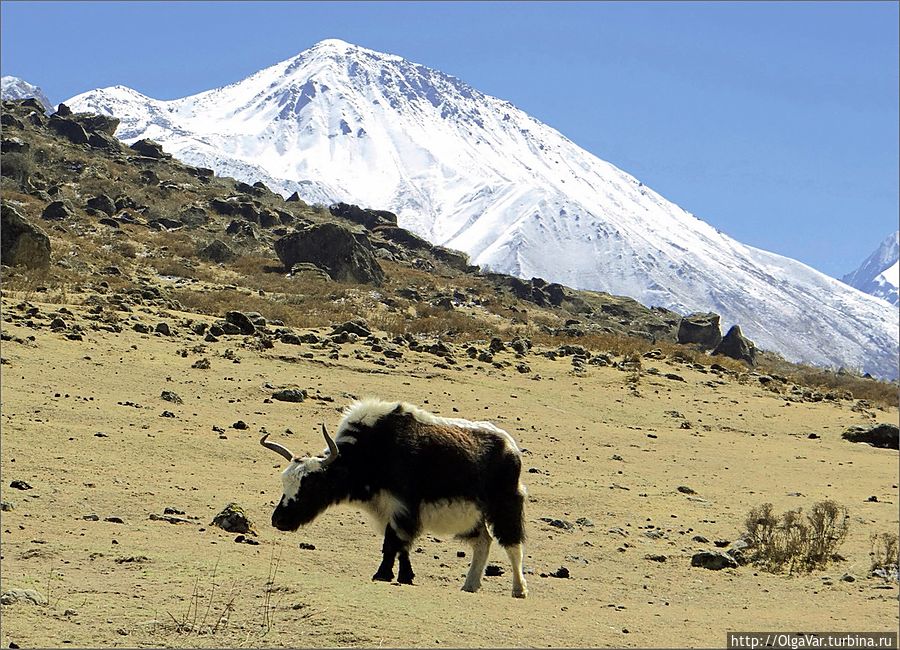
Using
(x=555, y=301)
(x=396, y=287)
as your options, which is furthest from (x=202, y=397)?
(x=555, y=301)

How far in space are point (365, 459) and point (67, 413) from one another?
26.2 ft

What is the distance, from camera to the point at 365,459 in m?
10.2

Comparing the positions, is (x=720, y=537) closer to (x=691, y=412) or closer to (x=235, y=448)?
(x=235, y=448)

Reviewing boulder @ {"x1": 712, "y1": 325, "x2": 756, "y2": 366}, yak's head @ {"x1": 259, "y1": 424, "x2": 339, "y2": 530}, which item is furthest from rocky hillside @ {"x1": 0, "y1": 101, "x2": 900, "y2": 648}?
boulder @ {"x1": 712, "y1": 325, "x2": 756, "y2": 366}

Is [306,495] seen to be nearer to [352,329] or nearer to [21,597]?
[21,597]

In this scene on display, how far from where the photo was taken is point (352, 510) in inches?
531

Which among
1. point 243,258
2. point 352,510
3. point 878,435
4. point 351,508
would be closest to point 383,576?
point 351,508

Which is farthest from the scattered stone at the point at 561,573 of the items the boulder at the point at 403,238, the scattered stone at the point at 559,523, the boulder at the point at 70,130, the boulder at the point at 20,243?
the boulder at the point at 70,130

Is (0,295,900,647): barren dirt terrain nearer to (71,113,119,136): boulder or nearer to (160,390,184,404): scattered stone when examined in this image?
(160,390,184,404): scattered stone

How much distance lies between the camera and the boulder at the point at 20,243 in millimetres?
32406

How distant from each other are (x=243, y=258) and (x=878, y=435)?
3084 centimetres

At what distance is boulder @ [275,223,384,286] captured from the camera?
48156 millimetres

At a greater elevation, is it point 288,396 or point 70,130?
point 70,130

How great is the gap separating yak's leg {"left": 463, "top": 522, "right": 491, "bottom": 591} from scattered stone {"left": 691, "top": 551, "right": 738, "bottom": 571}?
324 cm
